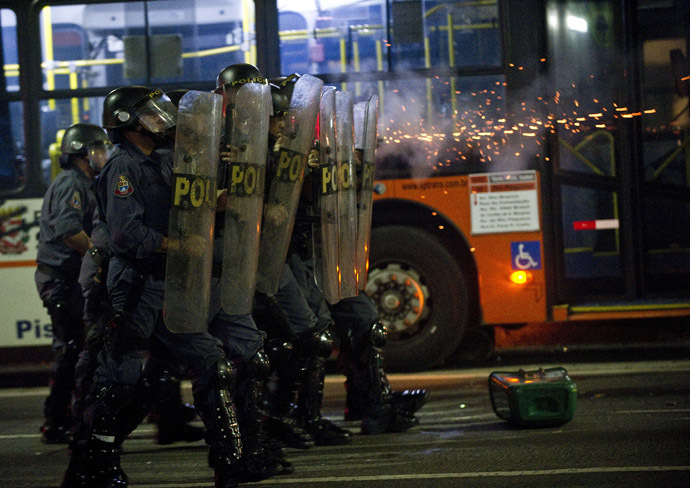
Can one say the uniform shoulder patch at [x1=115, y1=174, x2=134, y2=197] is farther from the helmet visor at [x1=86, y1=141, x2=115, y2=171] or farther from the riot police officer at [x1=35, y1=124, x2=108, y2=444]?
the helmet visor at [x1=86, y1=141, x2=115, y2=171]

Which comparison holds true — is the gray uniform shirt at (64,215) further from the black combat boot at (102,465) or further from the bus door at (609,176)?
the bus door at (609,176)

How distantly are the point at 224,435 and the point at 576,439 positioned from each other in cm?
206

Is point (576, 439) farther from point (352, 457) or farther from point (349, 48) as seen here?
point (349, 48)

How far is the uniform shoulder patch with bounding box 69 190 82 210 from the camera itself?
18.6 ft

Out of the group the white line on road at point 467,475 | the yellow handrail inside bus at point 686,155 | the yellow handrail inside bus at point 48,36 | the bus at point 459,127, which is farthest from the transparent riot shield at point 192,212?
the yellow handrail inside bus at point 686,155

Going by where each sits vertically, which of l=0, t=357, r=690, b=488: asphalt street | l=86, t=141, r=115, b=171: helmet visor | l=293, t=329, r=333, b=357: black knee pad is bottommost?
l=0, t=357, r=690, b=488: asphalt street

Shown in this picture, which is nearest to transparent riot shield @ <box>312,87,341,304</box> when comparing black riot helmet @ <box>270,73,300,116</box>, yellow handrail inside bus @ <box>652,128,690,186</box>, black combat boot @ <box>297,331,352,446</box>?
black riot helmet @ <box>270,73,300,116</box>

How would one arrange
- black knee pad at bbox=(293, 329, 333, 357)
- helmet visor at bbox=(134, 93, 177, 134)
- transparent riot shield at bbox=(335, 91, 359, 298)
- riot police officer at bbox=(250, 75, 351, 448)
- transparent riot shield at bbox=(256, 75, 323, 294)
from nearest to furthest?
helmet visor at bbox=(134, 93, 177, 134)
transparent riot shield at bbox=(256, 75, 323, 294)
riot police officer at bbox=(250, 75, 351, 448)
transparent riot shield at bbox=(335, 91, 359, 298)
black knee pad at bbox=(293, 329, 333, 357)

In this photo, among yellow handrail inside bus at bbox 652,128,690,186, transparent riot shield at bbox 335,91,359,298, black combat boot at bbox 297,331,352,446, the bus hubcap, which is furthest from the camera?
yellow handrail inside bus at bbox 652,128,690,186

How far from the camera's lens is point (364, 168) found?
Answer: 5477 mm

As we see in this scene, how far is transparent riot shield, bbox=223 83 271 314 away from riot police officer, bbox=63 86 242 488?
→ 0.27m

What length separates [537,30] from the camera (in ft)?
24.8

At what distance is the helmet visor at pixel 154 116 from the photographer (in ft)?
14.1

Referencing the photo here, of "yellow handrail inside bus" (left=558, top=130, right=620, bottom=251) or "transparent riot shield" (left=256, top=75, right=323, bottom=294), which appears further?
"yellow handrail inside bus" (left=558, top=130, right=620, bottom=251)
